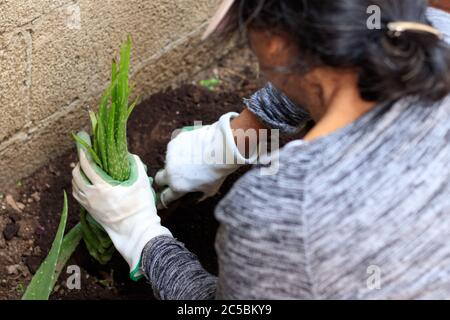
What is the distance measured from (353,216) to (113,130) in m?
0.58

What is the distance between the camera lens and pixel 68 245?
1.55 meters

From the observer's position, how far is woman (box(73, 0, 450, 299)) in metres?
1.02

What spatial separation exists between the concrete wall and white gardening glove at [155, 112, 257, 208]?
0.31 metres

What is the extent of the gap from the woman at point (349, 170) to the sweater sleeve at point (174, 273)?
0.16m

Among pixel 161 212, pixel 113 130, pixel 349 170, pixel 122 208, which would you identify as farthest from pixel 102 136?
pixel 349 170

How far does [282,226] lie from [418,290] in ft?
0.87

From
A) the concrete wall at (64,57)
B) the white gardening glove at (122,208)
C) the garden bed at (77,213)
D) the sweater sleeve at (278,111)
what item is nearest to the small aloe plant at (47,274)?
the white gardening glove at (122,208)

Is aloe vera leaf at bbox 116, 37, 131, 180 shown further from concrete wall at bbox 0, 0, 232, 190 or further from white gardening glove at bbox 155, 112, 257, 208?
concrete wall at bbox 0, 0, 232, 190

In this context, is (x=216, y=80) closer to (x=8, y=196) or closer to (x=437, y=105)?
(x=8, y=196)

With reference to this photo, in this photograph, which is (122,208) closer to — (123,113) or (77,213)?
(123,113)

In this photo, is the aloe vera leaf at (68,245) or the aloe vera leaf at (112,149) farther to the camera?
the aloe vera leaf at (68,245)

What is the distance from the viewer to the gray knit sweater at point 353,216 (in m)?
1.03

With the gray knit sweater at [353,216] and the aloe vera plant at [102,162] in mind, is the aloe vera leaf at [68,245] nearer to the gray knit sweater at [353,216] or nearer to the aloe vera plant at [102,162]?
the aloe vera plant at [102,162]

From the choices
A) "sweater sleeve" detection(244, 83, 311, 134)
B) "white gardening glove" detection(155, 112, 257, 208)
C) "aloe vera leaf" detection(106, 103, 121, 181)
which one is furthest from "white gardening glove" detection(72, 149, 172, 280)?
"sweater sleeve" detection(244, 83, 311, 134)
